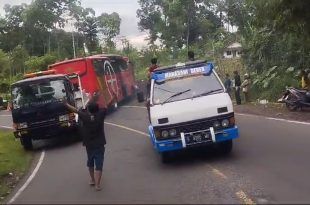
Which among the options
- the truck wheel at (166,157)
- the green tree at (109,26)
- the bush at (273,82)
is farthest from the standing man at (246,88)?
the green tree at (109,26)

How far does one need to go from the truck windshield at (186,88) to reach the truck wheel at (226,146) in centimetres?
120

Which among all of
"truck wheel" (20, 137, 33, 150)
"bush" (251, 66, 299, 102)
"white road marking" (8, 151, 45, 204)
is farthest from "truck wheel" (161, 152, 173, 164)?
Result: "bush" (251, 66, 299, 102)

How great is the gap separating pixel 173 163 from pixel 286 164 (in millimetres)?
2585

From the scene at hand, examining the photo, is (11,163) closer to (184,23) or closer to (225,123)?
(225,123)

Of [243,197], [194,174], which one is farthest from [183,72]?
[243,197]

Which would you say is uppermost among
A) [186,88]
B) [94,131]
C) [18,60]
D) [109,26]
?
[109,26]

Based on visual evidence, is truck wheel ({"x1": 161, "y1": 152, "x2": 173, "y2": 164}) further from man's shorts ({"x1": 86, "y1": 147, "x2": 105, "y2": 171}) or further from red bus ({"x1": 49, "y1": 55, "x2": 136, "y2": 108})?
red bus ({"x1": 49, "y1": 55, "x2": 136, "y2": 108})

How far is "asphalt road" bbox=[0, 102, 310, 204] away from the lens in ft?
28.8

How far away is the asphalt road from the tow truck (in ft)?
4.68

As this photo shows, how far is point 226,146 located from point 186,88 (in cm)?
165

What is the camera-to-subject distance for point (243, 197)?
27.4 feet

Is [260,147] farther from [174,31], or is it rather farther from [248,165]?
[174,31]

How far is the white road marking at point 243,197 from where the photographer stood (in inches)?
318

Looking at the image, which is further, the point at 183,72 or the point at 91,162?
the point at 183,72
